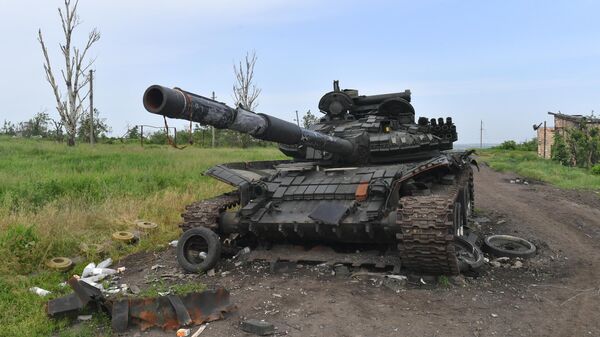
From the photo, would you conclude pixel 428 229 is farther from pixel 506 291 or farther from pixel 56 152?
A: pixel 56 152

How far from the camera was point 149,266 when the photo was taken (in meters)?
7.14

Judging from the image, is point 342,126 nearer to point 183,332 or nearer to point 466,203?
point 466,203

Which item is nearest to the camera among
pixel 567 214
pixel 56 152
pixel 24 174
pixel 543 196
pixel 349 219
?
pixel 349 219

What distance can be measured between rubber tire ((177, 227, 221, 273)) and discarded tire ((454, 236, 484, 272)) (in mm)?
2997

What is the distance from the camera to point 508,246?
7.97 metres

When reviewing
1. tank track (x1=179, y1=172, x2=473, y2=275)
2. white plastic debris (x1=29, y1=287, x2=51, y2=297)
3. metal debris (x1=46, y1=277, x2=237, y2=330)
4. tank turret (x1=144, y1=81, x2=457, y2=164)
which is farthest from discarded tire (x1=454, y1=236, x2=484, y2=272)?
white plastic debris (x1=29, y1=287, x2=51, y2=297)

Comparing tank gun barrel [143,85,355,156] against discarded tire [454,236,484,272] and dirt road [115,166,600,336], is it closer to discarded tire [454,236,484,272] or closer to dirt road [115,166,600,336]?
dirt road [115,166,600,336]

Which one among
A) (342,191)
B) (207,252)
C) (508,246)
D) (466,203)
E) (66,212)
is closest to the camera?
(342,191)

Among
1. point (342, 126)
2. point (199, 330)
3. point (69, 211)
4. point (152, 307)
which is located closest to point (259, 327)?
point (199, 330)

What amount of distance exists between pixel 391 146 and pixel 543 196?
8865 millimetres

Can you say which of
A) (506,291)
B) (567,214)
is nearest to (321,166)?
(506,291)

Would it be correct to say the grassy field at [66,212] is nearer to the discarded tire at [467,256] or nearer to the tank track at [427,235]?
the tank track at [427,235]

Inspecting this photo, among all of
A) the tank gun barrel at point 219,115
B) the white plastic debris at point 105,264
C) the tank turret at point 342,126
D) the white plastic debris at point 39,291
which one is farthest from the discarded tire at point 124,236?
the tank gun barrel at point 219,115

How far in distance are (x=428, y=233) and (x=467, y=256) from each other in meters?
1.65
